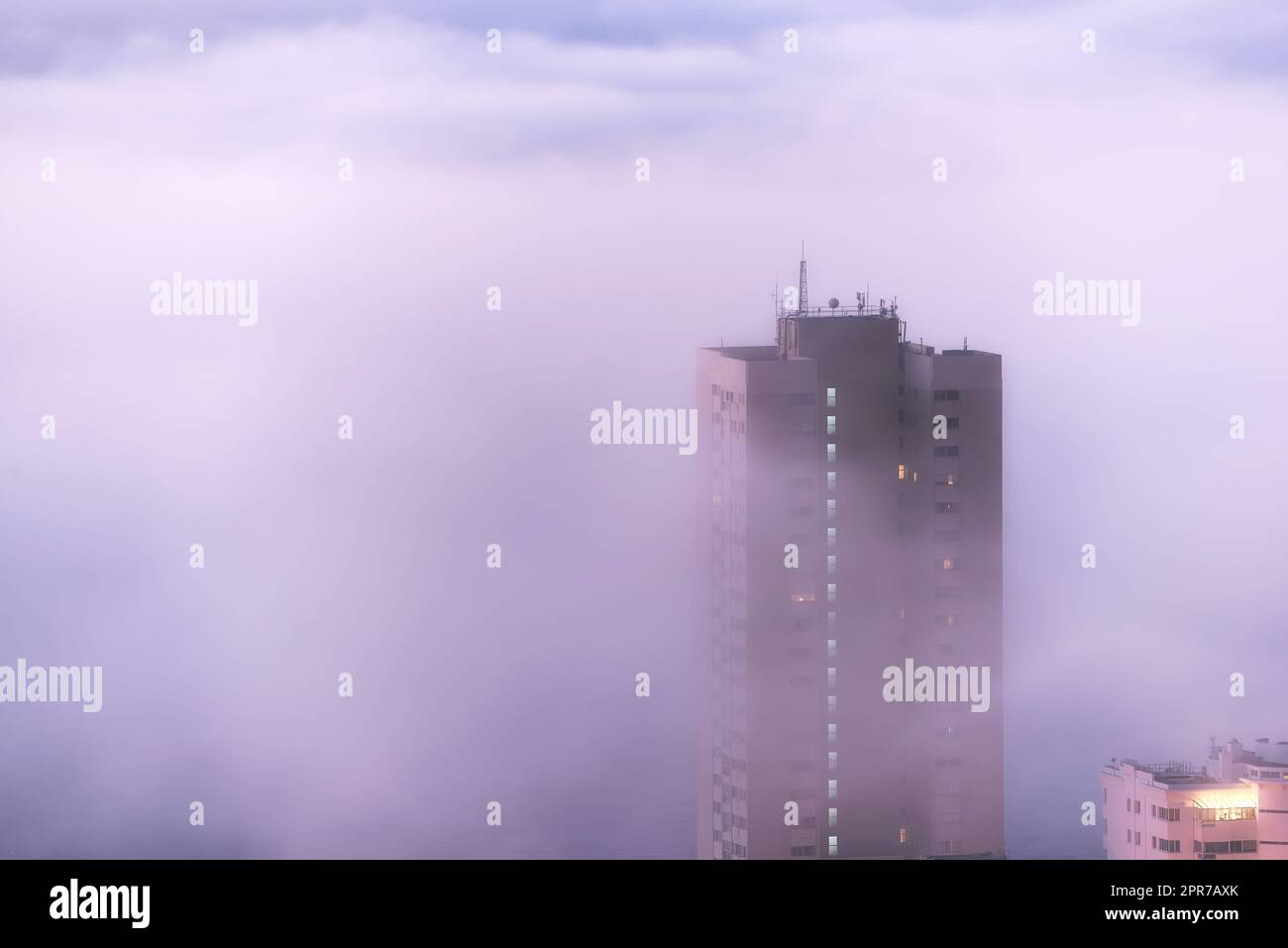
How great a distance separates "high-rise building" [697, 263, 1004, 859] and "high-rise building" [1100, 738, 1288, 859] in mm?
1289

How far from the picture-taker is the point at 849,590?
16.5 metres

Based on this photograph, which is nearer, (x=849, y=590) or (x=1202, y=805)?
(x=1202, y=805)

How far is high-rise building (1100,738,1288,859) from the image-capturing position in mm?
15773

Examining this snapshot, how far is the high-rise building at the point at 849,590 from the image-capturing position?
54.1 feet

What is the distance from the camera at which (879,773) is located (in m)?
16.3

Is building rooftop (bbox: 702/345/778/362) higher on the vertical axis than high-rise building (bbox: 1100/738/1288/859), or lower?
higher

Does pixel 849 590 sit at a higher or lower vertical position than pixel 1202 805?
higher

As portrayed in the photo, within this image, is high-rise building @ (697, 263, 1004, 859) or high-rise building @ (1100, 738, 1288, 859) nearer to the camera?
high-rise building @ (1100, 738, 1288, 859)

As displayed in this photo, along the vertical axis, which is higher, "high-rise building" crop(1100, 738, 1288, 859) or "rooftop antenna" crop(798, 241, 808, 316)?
"rooftop antenna" crop(798, 241, 808, 316)

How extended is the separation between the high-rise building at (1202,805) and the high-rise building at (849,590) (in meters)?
1.29

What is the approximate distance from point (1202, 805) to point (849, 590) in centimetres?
343
